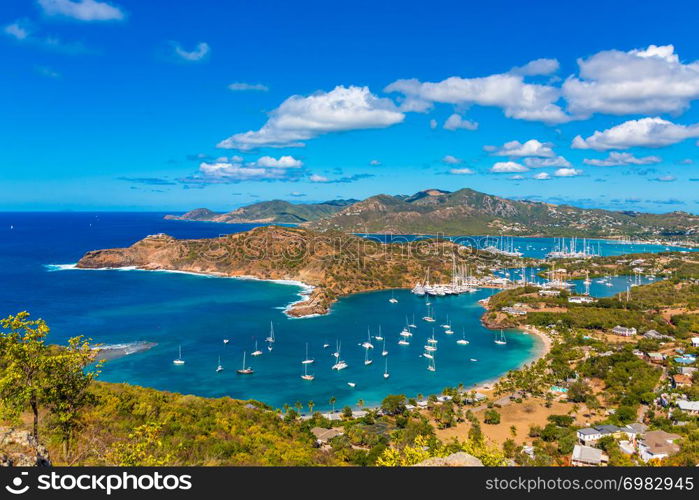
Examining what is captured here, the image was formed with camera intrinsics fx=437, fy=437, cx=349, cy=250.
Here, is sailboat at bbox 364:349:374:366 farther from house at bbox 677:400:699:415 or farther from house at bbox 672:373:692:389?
house at bbox 672:373:692:389

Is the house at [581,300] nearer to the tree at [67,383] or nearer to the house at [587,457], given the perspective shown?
the house at [587,457]

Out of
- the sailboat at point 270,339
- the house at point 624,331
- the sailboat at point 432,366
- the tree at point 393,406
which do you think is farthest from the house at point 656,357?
the sailboat at point 270,339

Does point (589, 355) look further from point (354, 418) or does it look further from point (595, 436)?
point (354, 418)

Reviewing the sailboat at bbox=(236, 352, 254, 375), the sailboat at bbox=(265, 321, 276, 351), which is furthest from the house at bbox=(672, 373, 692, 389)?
the sailboat at bbox=(265, 321, 276, 351)

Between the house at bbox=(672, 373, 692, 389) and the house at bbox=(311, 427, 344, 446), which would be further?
the house at bbox=(672, 373, 692, 389)

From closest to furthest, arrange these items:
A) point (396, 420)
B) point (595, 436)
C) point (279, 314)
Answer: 1. point (595, 436)
2. point (396, 420)
3. point (279, 314)

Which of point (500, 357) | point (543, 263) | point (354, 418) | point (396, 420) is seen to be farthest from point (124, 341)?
point (543, 263)
